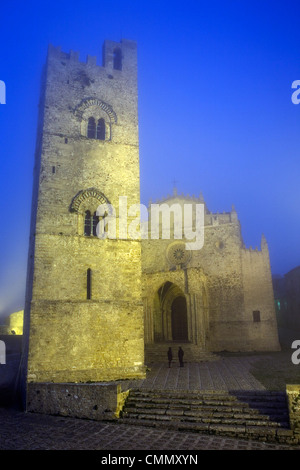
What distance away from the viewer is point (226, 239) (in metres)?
25.7

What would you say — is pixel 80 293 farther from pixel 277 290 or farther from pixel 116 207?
pixel 277 290

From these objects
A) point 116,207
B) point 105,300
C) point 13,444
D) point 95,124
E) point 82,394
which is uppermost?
point 95,124

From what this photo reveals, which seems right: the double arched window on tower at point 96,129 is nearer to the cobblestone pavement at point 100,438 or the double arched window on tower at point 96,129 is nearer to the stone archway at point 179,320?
the cobblestone pavement at point 100,438

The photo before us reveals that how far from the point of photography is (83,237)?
14.4 meters

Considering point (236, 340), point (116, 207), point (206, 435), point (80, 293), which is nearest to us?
point (206, 435)

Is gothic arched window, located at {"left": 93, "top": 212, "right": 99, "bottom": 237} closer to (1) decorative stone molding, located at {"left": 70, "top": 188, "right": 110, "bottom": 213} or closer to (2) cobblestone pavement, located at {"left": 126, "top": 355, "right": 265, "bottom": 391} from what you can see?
(1) decorative stone molding, located at {"left": 70, "top": 188, "right": 110, "bottom": 213}

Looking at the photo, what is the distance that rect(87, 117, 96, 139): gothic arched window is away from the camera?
52.7 feet

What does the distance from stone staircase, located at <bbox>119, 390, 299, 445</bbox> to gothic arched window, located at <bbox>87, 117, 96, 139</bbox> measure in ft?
39.6

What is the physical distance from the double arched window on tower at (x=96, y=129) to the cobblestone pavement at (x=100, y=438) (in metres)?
12.7

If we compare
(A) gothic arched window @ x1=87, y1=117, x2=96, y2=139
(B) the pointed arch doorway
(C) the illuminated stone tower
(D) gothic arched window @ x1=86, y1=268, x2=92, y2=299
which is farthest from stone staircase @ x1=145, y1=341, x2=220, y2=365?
(A) gothic arched window @ x1=87, y1=117, x2=96, y2=139

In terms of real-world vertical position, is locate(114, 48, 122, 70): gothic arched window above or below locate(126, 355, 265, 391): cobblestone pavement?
above

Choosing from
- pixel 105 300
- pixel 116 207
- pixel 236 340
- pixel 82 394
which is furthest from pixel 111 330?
pixel 236 340

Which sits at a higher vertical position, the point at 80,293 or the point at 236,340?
the point at 80,293

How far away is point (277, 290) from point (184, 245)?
23171 mm
